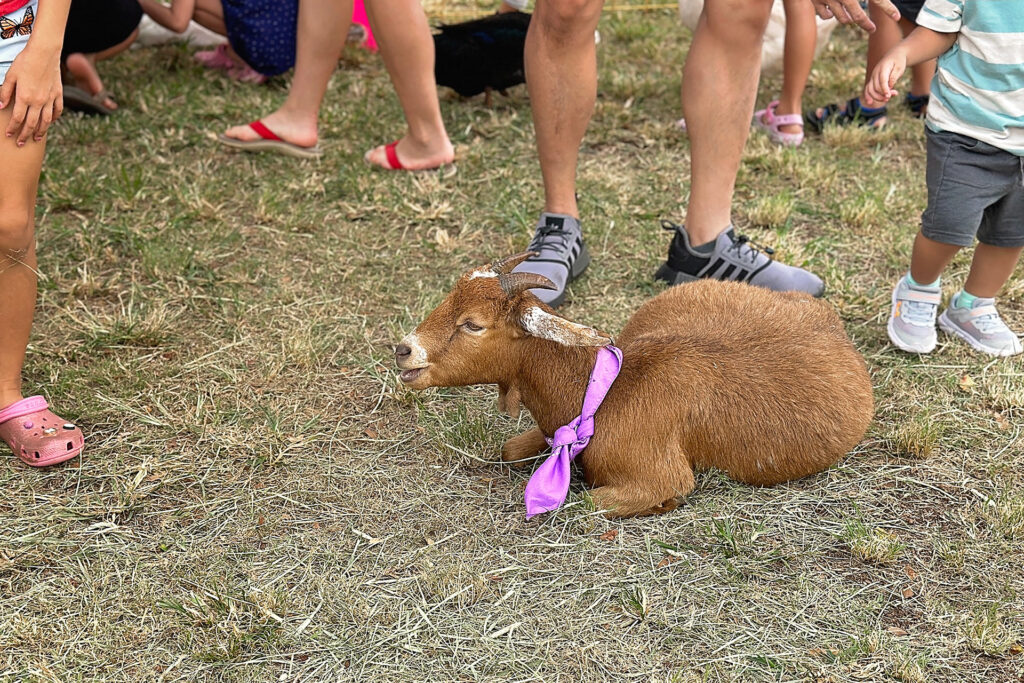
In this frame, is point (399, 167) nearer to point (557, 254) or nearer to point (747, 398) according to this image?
point (557, 254)

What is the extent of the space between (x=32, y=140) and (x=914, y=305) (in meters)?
3.21

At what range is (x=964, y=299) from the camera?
3986 millimetres

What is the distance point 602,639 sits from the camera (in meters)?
2.62

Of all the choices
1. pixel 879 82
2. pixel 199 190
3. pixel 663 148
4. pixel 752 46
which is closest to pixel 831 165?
pixel 663 148

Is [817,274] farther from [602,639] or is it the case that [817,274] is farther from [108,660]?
[108,660]

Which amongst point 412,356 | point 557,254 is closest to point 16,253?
point 412,356

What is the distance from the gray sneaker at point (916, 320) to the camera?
12.7 ft

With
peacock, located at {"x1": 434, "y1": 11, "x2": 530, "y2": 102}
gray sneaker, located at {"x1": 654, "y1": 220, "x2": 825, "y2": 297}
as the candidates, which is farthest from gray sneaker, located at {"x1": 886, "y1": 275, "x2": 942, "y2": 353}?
peacock, located at {"x1": 434, "y1": 11, "x2": 530, "y2": 102}

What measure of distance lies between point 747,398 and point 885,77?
4.20 feet

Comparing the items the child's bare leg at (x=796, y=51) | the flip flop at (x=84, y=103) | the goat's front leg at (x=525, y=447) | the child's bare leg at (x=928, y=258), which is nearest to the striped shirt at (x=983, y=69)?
the child's bare leg at (x=928, y=258)

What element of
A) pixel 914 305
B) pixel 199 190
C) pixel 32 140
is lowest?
pixel 199 190

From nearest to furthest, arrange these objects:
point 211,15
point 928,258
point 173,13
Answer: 1. point 928,258
2. point 173,13
3. point 211,15

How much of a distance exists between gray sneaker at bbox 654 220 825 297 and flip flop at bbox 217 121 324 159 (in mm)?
2300

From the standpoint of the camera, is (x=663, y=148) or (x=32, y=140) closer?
(x=32, y=140)
